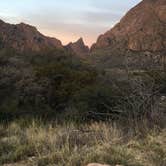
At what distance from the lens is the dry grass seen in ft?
26.3

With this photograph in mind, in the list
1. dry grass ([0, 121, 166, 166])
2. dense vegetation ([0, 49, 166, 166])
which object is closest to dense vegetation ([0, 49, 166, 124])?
dense vegetation ([0, 49, 166, 166])

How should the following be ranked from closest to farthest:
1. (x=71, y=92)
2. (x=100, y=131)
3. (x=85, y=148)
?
(x=85, y=148) < (x=100, y=131) < (x=71, y=92)

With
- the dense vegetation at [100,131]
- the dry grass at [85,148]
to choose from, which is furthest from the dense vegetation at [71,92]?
the dry grass at [85,148]

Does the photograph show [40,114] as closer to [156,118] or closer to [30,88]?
[30,88]

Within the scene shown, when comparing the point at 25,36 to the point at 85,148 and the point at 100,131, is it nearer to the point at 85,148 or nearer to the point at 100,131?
the point at 100,131

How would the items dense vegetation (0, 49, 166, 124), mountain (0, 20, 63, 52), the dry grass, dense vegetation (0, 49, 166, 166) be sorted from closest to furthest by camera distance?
the dry grass → dense vegetation (0, 49, 166, 166) → dense vegetation (0, 49, 166, 124) → mountain (0, 20, 63, 52)

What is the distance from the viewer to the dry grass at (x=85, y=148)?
26.3ft

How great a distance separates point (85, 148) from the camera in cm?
888

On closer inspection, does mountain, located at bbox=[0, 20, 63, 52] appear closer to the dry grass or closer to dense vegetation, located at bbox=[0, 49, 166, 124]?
dense vegetation, located at bbox=[0, 49, 166, 124]

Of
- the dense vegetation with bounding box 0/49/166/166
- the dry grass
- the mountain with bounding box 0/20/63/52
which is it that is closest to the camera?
the dry grass

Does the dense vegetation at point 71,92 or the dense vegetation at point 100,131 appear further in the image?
the dense vegetation at point 71,92

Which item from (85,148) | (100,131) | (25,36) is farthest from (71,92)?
(25,36)

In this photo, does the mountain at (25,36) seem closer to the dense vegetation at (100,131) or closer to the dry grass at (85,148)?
the dense vegetation at (100,131)

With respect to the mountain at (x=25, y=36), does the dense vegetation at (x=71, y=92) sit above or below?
below
